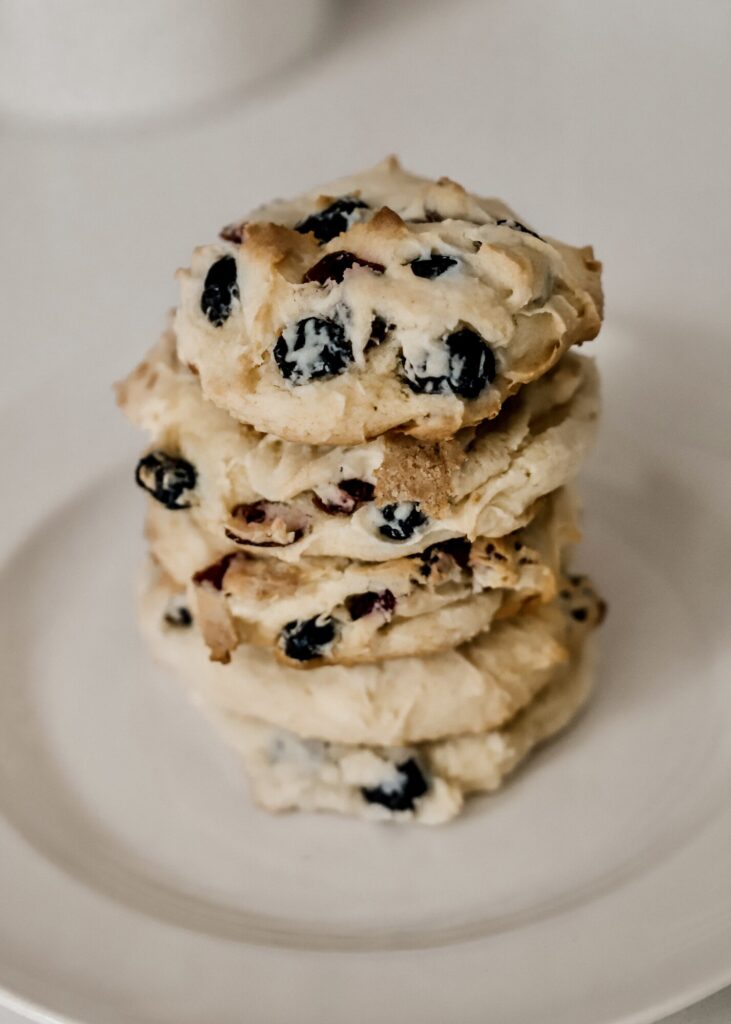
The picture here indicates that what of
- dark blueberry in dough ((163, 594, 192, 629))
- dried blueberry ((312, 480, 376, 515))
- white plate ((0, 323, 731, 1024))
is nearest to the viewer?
white plate ((0, 323, 731, 1024))

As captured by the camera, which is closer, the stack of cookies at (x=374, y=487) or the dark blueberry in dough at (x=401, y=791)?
the stack of cookies at (x=374, y=487)

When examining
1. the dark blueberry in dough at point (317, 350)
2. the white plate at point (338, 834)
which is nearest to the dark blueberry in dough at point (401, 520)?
the dark blueberry in dough at point (317, 350)

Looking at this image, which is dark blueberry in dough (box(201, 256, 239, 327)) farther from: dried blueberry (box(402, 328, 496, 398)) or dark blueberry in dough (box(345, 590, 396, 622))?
dark blueberry in dough (box(345, 590, 396, 622))

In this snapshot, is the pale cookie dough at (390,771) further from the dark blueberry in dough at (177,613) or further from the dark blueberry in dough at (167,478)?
the dark blueberry in dough at (167,478)

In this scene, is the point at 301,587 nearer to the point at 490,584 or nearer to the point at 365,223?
the point at 490,584

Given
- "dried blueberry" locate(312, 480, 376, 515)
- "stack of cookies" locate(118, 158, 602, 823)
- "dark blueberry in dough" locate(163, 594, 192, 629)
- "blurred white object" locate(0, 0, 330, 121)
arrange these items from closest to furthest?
"stack of cookies" locate(118, 158, 602, 823), "dried blueberry" locate(312, 480, 376, 515), "dark blueberry in dough" locate(163, 594, 192, 629), "blurred white object" locate(0, 0, 330, 121)

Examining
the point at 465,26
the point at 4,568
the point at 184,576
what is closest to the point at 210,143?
the point at 465,26

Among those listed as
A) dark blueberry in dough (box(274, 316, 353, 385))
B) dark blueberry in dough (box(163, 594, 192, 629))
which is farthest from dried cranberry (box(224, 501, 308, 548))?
dark blueberry in dough (box(163, 594, 192, 629))
